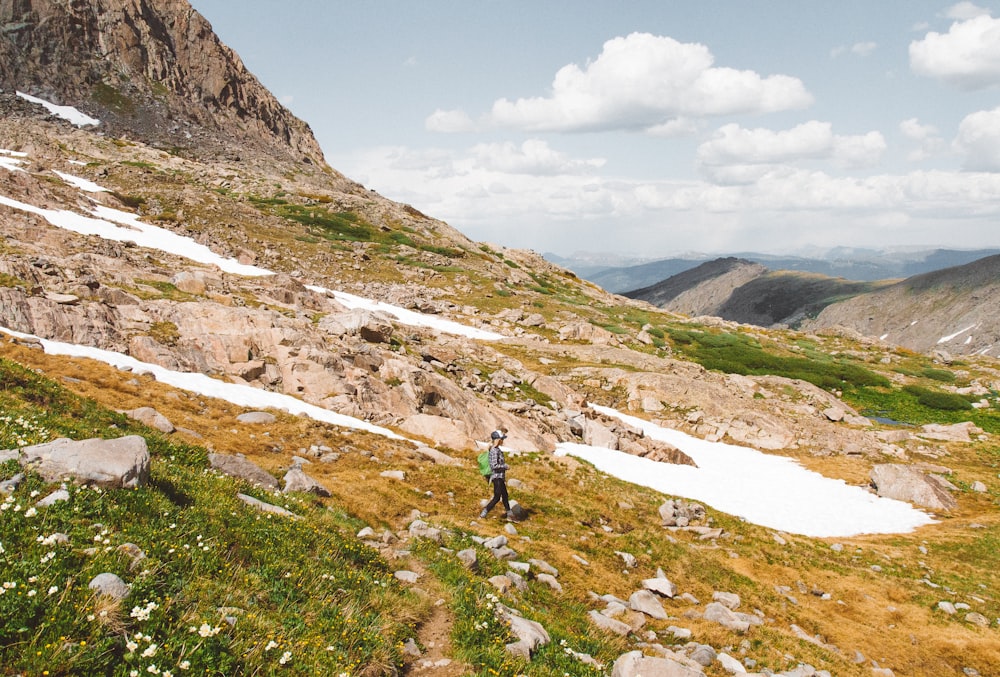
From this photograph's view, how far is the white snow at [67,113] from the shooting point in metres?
100

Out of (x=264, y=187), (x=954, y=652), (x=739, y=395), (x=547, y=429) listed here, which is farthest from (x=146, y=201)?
(x=954, y=652)

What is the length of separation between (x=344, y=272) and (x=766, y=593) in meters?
71.1

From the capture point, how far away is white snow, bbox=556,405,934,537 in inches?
1184

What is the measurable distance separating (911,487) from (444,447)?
31.9 metres

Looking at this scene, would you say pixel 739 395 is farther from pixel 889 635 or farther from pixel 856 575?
pixel 889 635

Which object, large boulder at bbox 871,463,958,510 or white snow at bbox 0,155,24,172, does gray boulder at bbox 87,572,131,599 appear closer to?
large boulder at bbox 871,463,958,510

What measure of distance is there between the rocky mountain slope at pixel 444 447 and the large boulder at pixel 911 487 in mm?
491

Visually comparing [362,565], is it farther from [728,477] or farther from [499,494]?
[728,477]

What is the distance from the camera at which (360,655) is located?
287 inches

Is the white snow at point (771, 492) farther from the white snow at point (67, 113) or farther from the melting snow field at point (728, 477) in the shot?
the white snow at point (67, 113)

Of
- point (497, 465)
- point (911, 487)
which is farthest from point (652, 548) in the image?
point (911, 487)

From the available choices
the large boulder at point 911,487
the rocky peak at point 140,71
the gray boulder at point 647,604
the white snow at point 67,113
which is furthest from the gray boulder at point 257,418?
the white snow at point 67,113

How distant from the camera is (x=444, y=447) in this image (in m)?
26.7

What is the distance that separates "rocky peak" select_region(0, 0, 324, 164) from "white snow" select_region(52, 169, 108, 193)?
36644 mm
